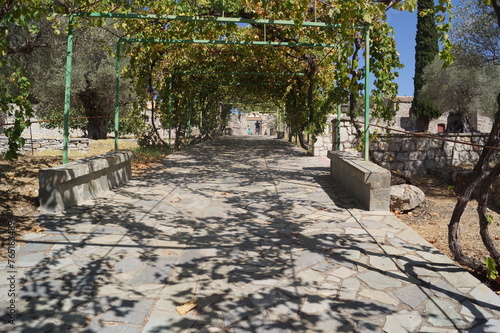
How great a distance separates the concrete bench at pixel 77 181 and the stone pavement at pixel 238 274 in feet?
0.82

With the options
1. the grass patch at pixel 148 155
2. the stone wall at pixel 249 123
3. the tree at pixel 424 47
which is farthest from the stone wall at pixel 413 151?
the stone wall at pixel 249 123

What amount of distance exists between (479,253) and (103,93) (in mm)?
16013

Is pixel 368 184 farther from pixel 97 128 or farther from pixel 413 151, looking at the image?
pixel 97 128

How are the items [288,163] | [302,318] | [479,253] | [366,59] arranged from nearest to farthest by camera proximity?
1. [302,318]
2. [479,253]
3. [366,59]
4. [288,163]

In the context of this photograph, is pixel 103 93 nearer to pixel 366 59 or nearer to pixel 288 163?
pixel 288 163

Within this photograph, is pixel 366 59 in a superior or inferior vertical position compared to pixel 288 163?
superior

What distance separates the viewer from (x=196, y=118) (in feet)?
61.8

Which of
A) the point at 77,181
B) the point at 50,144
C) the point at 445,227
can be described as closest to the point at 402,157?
the point at 445,227

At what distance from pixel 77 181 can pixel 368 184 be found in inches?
151

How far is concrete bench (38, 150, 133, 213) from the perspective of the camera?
4.83 meters

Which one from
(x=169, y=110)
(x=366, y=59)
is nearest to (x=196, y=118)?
(x=169, y=110)

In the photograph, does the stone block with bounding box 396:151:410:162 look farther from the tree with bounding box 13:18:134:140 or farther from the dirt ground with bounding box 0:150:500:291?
the tree with bounding box 13:18:134:140

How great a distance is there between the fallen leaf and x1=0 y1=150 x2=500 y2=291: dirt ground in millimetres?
1880

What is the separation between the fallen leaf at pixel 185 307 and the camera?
102 inches
